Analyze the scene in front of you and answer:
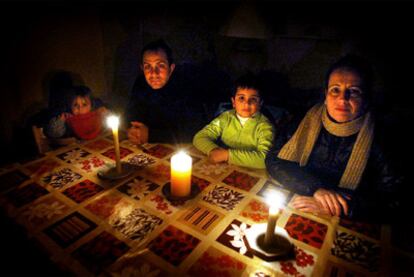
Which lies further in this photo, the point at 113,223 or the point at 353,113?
the point at 353,113

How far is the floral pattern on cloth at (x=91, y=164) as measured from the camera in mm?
1857

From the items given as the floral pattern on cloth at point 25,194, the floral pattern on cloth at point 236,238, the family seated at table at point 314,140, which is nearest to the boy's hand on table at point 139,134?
the family seated at table at point 314,140

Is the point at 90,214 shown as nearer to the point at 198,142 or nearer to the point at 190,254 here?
the point at 190,254

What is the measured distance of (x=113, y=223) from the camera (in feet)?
4.52

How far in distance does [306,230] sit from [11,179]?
5.91 ft

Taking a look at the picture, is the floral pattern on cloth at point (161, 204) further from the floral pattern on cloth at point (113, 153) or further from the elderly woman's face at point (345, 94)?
the elderly woman's face at point (345, 94)

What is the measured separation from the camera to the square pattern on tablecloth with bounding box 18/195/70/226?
54.1 inches

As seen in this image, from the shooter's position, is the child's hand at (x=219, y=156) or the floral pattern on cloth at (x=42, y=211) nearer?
the floral pattern on cloth at (x=42, y=211)

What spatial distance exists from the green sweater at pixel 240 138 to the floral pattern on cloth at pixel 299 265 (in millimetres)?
798

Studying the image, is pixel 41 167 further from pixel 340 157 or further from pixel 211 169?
pixel 340 157

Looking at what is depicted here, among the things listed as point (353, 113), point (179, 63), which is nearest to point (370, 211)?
point (353, 113)

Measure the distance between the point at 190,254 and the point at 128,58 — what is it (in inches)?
109

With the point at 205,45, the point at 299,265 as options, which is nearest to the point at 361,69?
the point at 299,265

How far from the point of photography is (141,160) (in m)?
2.00
